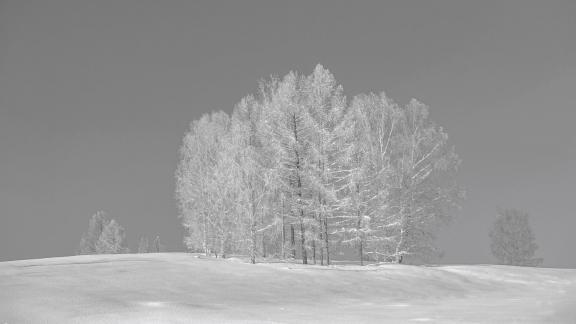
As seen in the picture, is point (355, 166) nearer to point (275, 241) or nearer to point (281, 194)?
point (281, 194)

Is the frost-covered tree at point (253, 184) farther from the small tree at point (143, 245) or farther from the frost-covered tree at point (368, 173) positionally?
the small tree at point (143, 245)

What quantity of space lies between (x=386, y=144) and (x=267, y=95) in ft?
29.5

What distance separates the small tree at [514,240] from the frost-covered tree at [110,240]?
44.2 m

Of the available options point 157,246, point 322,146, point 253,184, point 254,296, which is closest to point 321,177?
point 322,146

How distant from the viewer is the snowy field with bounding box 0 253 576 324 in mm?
11328

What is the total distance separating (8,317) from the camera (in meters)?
10.9

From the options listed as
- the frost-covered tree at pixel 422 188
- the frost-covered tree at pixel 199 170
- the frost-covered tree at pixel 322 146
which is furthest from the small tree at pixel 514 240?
the frost-covered tree at pixel 199 170

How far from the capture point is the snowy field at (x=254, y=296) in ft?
37.2

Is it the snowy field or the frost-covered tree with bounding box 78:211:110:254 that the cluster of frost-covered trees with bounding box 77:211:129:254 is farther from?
the snowy field

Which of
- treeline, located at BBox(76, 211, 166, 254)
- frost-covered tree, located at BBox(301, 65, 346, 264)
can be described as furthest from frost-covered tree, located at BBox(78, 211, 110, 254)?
frost-covered tree, located at BBox(301, 65, 346, 264)

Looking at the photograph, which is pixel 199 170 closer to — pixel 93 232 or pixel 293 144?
pixel 293 144

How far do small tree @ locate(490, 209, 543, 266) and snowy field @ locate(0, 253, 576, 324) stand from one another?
75.7 ft

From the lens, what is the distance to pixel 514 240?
158 ft

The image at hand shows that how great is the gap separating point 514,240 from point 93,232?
51.9 meters
